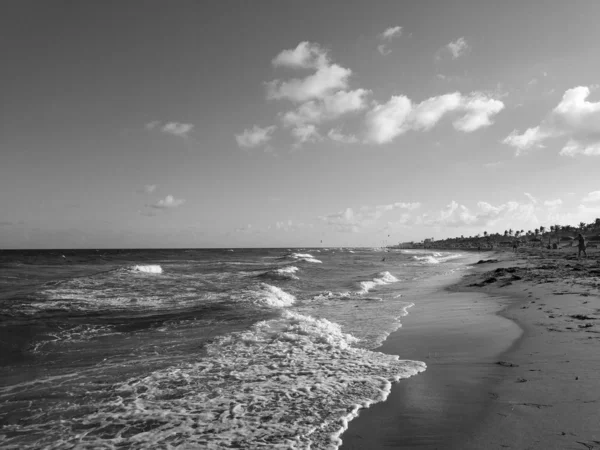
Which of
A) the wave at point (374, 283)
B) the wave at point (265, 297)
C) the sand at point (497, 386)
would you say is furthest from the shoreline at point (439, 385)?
the wave at point (374, 283)

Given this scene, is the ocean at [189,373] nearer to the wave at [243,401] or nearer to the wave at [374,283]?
the wave at [243,401]

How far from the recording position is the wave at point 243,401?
432 centimetres

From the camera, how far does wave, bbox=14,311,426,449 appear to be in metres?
4.32

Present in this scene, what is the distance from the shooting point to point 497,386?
5.21 m

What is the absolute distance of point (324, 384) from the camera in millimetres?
5914

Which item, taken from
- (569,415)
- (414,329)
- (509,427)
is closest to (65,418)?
(509,427)

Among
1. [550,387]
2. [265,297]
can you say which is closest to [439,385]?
[550,387]

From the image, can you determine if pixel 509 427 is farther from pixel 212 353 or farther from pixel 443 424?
pixel 212 353

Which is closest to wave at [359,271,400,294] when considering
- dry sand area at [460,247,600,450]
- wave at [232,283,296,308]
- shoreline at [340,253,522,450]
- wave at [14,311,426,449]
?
wave at [232,283,296,308]

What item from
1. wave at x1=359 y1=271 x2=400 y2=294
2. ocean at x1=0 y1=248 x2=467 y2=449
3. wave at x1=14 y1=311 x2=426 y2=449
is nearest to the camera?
wave at x1=14 y1=311 x2=426 y2=449

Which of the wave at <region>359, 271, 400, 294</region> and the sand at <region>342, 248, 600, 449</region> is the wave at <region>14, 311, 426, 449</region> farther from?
the wave at <region>359, 271, 400, 294</region>

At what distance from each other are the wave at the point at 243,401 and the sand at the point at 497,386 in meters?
0.50

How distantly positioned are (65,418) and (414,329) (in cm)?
849

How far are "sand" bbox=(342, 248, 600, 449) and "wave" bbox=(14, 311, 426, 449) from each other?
1.65 ft
